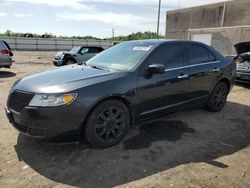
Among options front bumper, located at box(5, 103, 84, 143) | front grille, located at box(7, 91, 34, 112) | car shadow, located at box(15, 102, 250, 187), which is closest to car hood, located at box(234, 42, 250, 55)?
car shadow, located at box(15, 102, 250, 187)

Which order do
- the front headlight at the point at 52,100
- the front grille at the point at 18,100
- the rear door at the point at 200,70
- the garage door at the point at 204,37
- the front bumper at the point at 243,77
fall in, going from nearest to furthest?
the front headlight at the point at 52,100 → the front grille at the point at 18,100 → the rear door at the point at 200,70 → the front bumper at the point at 243,77 → the garage door at the point at 204,37

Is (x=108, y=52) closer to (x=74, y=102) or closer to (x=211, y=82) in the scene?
(x=74, y=102)

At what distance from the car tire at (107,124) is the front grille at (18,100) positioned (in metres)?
0.86

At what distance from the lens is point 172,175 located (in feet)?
10.3

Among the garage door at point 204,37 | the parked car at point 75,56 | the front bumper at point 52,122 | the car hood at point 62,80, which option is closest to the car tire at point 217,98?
the car hood at point 62,80

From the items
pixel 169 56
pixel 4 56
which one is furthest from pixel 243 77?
pixel 4 56

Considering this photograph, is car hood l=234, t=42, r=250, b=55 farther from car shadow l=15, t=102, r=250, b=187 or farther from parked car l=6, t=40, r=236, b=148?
car shadow l=15, t=102, r=250, b=187

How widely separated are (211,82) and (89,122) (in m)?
3.02

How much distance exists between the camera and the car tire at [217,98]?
5516 millimetres

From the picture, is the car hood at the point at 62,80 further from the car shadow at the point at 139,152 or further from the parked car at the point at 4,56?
the parked car at the point at 4,56

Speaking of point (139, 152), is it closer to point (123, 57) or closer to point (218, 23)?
point (123, 57)

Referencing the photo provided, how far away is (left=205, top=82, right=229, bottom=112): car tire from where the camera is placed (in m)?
5.52

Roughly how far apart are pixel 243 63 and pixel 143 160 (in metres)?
6.66

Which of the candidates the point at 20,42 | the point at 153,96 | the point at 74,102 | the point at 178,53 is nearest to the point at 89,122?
the point at 74,102
